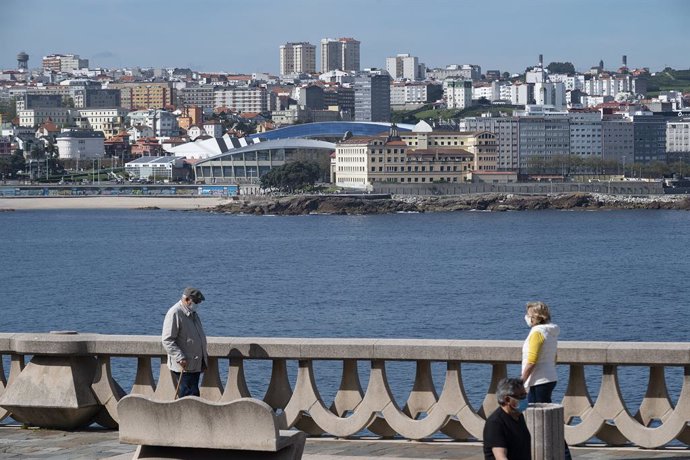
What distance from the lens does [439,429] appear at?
8.27 m

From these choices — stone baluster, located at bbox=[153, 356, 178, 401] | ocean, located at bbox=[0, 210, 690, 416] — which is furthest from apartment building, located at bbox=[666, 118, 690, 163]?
stone baluster, located at bbox=[153, 356, 178, 401]

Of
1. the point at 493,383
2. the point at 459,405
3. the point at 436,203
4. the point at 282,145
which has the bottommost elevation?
the point at 436,203

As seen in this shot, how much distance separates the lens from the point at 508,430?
254 inches

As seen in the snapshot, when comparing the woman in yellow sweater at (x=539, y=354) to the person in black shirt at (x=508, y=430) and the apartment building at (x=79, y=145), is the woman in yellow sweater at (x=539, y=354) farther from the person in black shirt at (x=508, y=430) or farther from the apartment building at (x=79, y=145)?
the apartment building at (x=79, y=145)

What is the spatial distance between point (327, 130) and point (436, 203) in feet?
145

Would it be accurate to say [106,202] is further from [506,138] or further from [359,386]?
[359,386]

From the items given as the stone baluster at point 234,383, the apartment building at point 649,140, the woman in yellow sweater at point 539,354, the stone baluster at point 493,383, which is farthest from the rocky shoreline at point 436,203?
the woman in yellow sweater at point 539,354

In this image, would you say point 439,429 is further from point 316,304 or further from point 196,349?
point 316,304

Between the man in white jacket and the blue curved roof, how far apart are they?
150493 millimetres

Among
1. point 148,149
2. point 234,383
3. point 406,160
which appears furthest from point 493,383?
point 148,149

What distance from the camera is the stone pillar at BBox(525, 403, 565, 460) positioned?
6605 mm

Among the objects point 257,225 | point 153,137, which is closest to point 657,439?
point 257,225

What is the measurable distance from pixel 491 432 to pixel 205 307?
32.3 meters

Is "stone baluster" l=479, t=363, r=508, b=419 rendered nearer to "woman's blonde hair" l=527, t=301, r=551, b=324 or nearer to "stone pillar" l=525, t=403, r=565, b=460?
"woman's blonde hair" l=527, t=301, r=551, b=324
